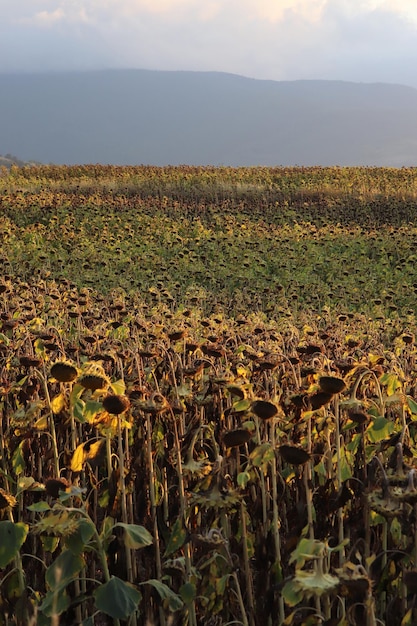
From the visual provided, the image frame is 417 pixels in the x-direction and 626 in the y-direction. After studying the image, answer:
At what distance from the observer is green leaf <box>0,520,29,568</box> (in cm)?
172

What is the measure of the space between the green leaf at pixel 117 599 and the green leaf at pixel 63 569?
15 centimetres

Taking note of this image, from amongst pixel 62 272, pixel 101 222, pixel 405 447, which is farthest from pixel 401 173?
pixel 405 447

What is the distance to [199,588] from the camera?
6.88 ft

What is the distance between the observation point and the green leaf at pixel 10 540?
5.65ft

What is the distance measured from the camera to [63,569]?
67.8 inches

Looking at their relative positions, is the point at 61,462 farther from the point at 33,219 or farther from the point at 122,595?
the point at 33,219

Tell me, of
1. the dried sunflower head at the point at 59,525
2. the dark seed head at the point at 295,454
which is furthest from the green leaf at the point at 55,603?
the dark seed head at the point at 295,454

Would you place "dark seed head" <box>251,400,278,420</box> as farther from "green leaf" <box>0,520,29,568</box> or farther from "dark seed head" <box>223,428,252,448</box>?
"green leaf" <box>0,520,29,568</box>

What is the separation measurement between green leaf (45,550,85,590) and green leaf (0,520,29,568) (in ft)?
0.31

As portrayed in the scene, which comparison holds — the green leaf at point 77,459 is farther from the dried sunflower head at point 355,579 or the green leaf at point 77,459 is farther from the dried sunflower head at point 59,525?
the dried sunflower head at point 355,579

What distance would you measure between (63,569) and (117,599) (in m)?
0.22

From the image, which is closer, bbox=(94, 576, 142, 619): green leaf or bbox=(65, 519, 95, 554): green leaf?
bbox=(94, 576, 142, 619): green leaf

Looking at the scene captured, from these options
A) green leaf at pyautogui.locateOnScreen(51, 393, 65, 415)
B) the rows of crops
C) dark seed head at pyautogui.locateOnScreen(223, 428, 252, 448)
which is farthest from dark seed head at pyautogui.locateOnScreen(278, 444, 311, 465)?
green leaf at pyautogui.locateOnScreen(51, 393, 65, 415)

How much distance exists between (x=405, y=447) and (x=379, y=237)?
1216cm
